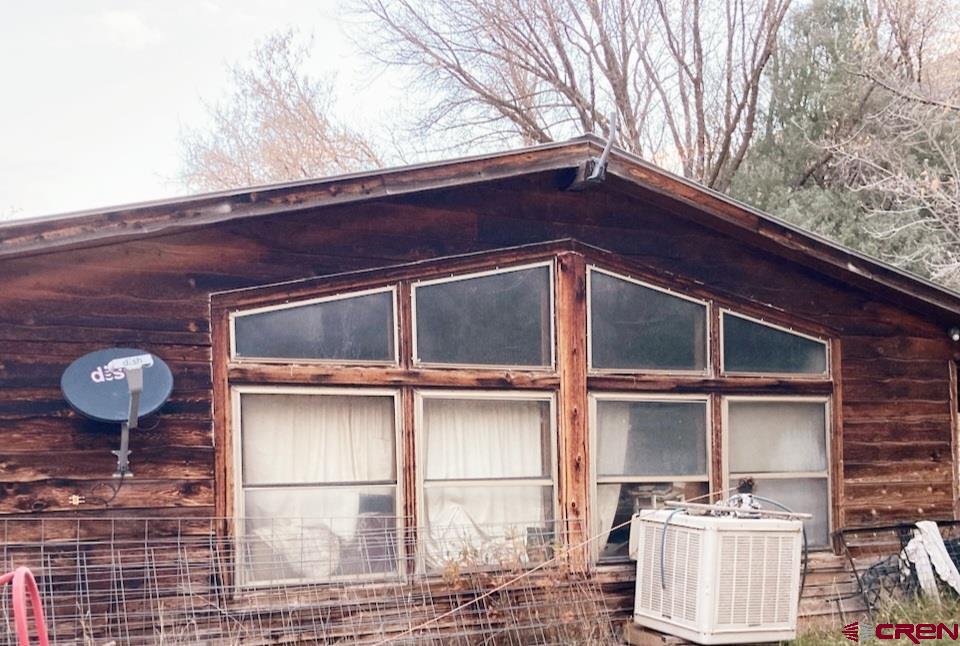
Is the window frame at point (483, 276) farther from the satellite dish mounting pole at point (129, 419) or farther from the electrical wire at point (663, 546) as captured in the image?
the satellite dish mounting pole at point (129, 419)

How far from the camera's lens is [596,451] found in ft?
20.0

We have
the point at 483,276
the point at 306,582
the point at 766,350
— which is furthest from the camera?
the point at 766,350

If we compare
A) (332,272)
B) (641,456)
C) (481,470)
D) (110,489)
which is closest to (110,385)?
(110,489)

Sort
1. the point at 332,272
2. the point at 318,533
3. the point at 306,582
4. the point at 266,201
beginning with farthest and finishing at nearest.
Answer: the point at 332,272
the point at 318,533
the point at 306,582
the point at 266,201

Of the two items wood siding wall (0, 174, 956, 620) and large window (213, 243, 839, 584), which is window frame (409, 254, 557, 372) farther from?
wood siding wall (0, 174, 956, 620)

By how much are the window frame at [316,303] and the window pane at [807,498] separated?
2.77 meters

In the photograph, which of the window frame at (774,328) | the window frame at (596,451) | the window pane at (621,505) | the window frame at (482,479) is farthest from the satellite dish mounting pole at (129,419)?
the window frame at (774,328)

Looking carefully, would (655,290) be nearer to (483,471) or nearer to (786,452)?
(786,452)

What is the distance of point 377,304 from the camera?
222 inches

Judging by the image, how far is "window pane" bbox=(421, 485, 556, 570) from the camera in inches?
224

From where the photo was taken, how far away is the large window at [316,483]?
5289 mm

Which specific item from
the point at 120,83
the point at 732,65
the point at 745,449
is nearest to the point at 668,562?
the point at 745,449

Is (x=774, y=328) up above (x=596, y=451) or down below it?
above

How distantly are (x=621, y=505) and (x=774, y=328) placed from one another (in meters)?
1.69
